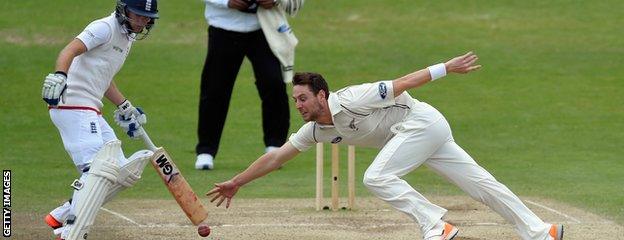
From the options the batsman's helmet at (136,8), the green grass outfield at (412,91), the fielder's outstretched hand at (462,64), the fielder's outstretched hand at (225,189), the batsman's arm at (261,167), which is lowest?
the green grass outfield at (412,91)

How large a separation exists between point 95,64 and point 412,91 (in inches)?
304

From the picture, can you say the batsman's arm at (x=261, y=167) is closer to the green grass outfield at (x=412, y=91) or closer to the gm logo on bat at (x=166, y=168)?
the gm logo on bat at (x=166, y=168)

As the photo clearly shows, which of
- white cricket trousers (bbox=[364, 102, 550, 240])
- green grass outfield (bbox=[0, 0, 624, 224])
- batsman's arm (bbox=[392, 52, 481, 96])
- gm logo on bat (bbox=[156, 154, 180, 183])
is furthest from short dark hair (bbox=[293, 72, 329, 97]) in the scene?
green grass outfield (bbox=[0, 0, 624, 224])

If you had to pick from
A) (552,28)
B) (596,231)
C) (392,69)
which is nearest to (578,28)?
(552,28)

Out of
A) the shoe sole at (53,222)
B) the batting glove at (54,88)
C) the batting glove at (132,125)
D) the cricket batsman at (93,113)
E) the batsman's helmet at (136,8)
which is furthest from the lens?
the batting glove at (132,125)

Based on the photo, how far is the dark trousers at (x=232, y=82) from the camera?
11.7 m

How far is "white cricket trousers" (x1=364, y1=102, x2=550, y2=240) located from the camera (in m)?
7.70

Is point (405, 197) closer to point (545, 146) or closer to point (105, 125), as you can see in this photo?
point (105, 125)

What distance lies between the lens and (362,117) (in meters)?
7.82

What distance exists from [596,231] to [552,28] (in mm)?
9988

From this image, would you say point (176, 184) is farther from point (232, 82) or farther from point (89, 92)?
point (232, 82)

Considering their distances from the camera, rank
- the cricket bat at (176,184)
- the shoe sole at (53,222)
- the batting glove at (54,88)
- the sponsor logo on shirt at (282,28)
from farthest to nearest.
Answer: the sponsor logo on shirt at (282,28) < the shoe sole at (53,222) < the cricket bat at (176,184) < the batting glove at (54,88)

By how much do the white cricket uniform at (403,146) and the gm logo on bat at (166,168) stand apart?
75 cm

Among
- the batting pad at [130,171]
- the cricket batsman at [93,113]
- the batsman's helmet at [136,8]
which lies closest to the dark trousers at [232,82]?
the cricket batsman at [93,113]
